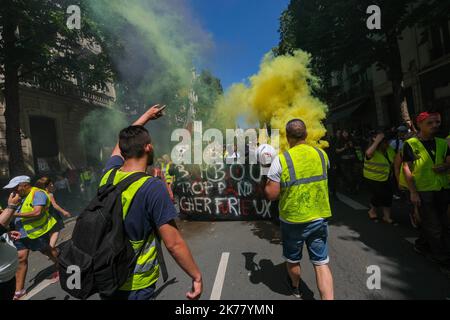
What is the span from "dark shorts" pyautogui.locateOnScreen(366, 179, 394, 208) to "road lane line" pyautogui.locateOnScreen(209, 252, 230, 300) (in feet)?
9.13

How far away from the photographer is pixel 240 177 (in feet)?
20.5

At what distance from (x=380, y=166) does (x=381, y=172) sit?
0.37 feet

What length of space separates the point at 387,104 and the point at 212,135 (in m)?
15.8

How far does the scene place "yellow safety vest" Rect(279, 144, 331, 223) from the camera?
2.62 meters

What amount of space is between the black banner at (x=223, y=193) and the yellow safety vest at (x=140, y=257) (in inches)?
165

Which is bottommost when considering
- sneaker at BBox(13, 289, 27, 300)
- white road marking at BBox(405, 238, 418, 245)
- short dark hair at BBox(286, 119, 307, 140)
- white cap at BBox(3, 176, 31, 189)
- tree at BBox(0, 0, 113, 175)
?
sneaker at BBox(13, 289, 27, 300)

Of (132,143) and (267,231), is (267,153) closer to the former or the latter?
(267,231)

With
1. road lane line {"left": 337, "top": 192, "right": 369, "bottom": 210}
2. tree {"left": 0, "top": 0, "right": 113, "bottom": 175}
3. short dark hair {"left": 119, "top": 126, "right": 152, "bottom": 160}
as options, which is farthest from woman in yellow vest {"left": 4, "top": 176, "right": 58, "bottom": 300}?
road lane line {"left": 337, "top": 192, "right": 369, "bottom": 210}

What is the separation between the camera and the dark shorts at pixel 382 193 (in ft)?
16.8

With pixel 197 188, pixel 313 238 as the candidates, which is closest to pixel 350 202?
pixel 197 188

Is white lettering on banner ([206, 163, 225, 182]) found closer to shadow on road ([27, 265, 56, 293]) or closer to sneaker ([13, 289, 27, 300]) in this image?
shadow on road ([27, 265, 56, 293])

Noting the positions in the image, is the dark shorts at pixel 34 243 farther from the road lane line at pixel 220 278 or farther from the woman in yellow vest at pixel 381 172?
the woman in yellow vest at pixel 381 172

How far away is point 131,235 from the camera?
→ 68.2 inches

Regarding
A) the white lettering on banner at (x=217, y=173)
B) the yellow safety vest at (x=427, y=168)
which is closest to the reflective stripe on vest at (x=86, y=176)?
the white lettering on banner at (x=217, y=173)
